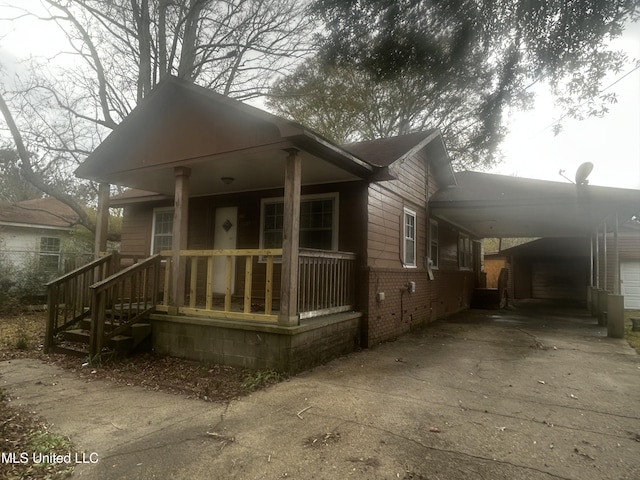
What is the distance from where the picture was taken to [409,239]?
9672 mm

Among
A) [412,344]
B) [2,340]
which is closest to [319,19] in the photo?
[412,344]

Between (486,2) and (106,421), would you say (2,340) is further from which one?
(486,2)

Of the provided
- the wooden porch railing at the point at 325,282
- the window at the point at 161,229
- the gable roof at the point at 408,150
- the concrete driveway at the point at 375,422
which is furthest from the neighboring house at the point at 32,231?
the wooden porch railing at the point at 325,282

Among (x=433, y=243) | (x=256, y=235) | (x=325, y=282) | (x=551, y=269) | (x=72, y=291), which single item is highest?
(x=433, y=243)

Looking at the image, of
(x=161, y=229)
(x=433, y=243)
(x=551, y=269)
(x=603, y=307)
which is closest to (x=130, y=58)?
(x=161, y=229)

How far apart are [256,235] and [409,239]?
384cm

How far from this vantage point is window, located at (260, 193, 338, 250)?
7.89 m

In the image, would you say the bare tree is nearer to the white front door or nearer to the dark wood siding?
the white front door

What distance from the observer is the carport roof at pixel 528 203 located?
29.0 feet

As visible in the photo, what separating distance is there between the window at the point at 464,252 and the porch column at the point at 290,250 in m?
10.6

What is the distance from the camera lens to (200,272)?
980cm

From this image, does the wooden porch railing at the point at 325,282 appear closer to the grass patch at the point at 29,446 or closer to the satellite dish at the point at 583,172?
→ the grass patch at the point at 29,446

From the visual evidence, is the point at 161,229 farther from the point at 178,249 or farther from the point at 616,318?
the point at 616,318

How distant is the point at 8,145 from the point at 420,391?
16.2 m
